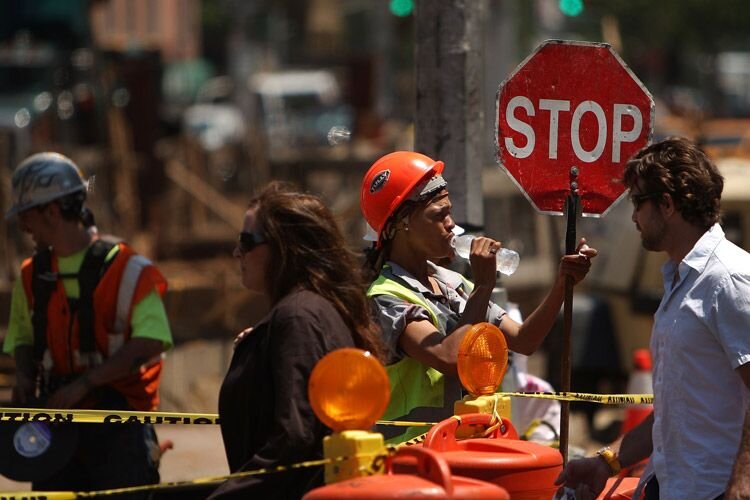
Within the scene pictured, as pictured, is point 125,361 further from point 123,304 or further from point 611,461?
point 611,461

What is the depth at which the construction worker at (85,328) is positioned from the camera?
215 inches

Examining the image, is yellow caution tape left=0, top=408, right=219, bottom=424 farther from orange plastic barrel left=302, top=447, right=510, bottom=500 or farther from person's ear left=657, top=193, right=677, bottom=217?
person's ear left=657, top=193, right=677, bottom=217

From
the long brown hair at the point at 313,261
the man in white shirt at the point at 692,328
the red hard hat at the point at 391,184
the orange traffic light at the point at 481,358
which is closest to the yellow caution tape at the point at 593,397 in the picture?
the orange traffic light at the point at 481,358

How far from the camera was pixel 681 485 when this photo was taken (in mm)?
4055

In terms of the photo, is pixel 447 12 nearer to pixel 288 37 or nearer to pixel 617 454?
pixel 617 454

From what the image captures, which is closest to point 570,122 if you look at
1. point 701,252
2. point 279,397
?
point 701,252

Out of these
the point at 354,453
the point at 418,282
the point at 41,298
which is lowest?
the point at 41,298

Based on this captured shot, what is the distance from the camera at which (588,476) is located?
4375mm

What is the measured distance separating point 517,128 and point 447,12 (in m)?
1.22

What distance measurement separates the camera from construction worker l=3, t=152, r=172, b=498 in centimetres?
546

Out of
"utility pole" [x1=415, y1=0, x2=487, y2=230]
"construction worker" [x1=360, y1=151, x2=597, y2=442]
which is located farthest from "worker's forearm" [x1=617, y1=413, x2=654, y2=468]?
"utility pole" [x1=415, y1=0, x2=487, y2=230]

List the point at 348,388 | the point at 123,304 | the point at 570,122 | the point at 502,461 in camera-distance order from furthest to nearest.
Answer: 1. the point at 123,304
2. the point at 570,122
3. the point at 502,461
4. the point at 348,388

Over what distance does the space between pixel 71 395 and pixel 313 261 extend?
1840mm

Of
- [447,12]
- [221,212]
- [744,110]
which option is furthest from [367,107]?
[447,12]
